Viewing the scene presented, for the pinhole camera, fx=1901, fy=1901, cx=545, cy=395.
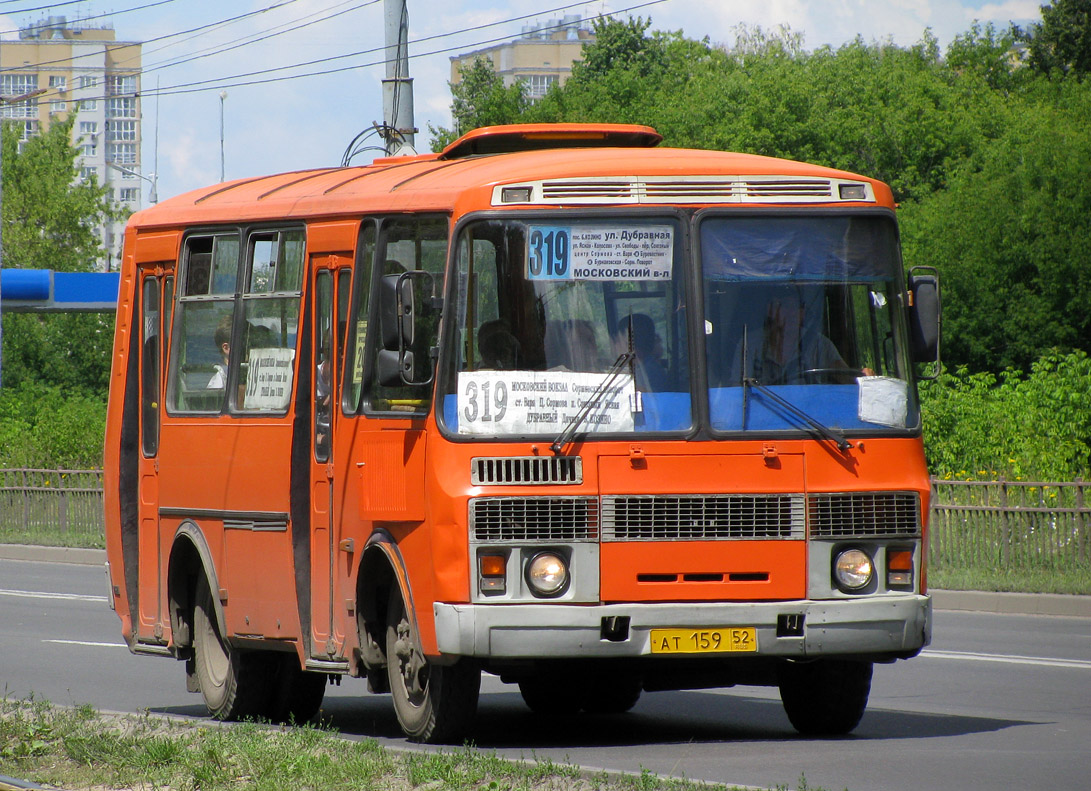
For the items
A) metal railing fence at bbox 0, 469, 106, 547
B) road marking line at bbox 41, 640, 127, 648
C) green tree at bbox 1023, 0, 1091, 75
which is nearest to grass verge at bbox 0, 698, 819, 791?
road marking line at bbox 41, 640, 127, 648

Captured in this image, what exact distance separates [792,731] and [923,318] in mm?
2288

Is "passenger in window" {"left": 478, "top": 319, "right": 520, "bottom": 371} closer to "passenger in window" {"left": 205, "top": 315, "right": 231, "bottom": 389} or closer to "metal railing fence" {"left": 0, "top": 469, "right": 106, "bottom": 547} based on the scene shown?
"passenger in window" {"left": 205, "top": 315, "right": 231, "bottom": 389}

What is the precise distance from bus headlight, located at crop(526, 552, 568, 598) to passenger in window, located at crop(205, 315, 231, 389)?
9.95 feet

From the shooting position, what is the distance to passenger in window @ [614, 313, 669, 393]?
870 cm

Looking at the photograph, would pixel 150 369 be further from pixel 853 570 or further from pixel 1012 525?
pixel 1012 525

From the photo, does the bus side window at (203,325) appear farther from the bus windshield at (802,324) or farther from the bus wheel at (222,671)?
the bus windshield at (802,324)

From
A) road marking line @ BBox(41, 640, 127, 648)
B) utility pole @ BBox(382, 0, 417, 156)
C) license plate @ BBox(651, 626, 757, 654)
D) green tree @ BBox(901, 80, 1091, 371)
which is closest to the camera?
license plate @ BBox(651, 626, 757, 654)

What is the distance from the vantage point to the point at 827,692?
962cm

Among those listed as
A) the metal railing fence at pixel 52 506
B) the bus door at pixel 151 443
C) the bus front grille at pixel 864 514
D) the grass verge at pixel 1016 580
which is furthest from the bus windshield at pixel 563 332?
the metal railing fence at pixel 52 506

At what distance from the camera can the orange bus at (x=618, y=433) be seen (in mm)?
8508

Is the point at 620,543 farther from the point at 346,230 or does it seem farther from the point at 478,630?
the point at 346,230

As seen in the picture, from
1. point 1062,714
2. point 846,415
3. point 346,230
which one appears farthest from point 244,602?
point 1062,714

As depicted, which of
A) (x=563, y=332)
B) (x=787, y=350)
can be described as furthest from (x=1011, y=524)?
(x=563, y=332)

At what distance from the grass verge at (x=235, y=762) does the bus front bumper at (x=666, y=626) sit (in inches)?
21.0
